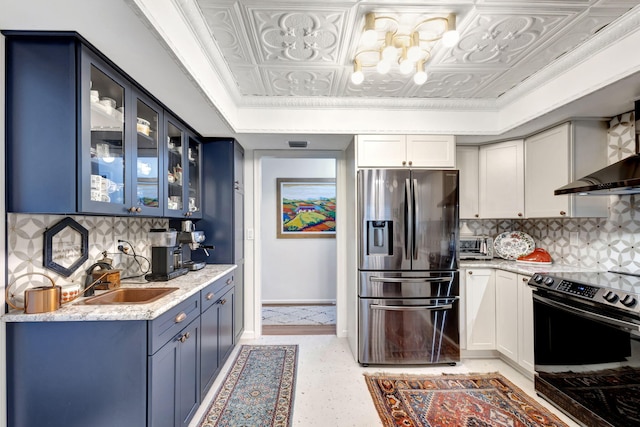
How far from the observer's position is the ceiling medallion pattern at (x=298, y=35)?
1.56m

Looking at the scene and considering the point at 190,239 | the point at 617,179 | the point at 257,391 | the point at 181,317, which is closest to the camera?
the point at 181,317

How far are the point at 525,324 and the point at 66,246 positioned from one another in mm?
3253

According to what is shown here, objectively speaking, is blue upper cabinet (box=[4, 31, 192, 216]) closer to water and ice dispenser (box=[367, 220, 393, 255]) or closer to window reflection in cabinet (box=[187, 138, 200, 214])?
window reflection in cabinet (box=[187, 138, 200, 214])

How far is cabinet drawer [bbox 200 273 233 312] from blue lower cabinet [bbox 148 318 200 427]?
156 millimetres

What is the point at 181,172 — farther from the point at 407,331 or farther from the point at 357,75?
the point at 407,331

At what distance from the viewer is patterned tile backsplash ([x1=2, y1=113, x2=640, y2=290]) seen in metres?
1.43

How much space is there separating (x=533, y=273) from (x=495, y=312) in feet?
1.89

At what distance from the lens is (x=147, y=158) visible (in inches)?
73.4

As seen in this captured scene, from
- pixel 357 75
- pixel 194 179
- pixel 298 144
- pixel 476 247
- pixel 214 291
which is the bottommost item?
pixel 214 291


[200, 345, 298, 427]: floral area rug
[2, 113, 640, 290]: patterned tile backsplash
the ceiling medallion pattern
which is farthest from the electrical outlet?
[200, 345, 298, 427]: floral area rug

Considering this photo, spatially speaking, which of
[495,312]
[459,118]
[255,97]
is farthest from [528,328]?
[255,97]

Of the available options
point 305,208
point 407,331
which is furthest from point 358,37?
point 305,208

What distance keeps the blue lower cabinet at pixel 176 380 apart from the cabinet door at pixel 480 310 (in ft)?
7.58

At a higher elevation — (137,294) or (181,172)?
(181,172)
